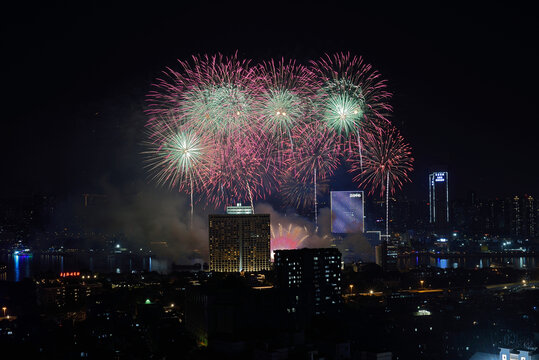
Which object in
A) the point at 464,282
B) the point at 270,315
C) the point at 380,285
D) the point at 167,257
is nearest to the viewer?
the point at 270,315

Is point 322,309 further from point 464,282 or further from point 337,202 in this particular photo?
point 337,202

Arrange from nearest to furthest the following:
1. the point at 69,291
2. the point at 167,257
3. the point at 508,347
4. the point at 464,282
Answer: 1. the point at 508,347
2. the point at 69,291
3. the point at 464,282
4. the point at 167,257

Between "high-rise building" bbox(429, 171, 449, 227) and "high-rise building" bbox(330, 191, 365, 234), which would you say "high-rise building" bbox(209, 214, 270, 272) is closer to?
"high-rise building" bbox(330, 191, 365, 234)

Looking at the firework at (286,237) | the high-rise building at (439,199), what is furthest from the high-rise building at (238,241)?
the high-rise building at (439,199)

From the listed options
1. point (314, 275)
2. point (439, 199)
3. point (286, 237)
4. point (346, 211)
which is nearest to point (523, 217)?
point (439, 199)

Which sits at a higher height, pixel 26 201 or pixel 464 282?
pixel 26 201

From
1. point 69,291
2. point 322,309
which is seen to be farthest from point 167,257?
point 322,309

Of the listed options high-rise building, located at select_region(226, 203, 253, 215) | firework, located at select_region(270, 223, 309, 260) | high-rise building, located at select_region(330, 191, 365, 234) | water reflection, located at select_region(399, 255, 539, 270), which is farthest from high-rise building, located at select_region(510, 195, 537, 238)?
high-rise building, located at select_region(226, 203, 253, 215)
